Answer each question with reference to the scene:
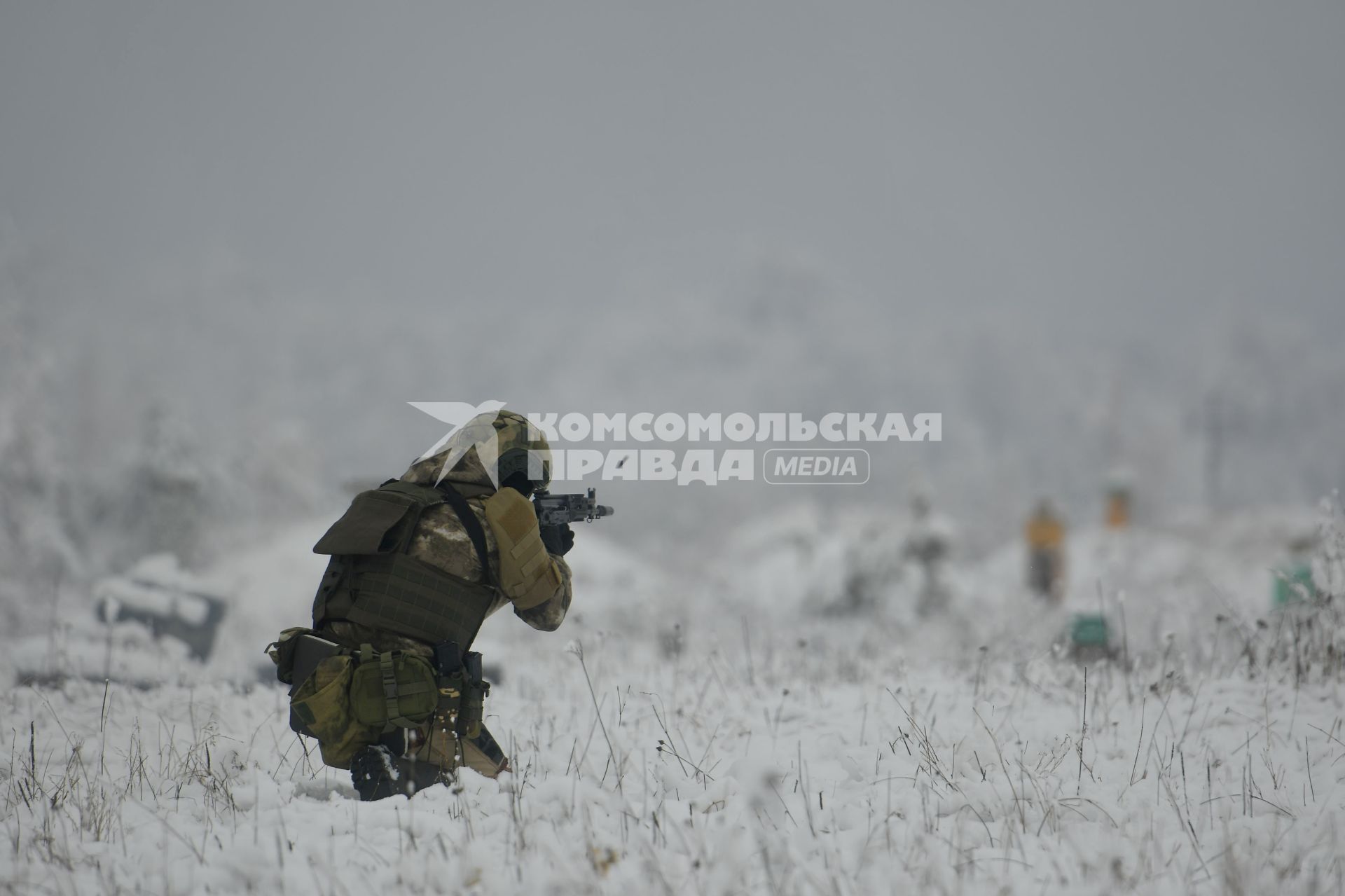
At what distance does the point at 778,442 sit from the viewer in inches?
2243

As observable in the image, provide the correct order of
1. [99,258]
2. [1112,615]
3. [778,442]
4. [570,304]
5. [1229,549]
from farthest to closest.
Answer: [570,304] → [99,258] → [778,442] → [1229,549] → [1112,615]

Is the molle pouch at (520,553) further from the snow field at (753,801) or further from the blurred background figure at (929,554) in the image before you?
the blurred background figure at (929,554)

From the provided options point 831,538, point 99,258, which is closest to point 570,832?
point 831,538

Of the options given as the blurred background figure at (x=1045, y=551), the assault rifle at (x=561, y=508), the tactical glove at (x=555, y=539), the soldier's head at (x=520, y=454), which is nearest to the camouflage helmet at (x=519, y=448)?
the soldier's head at (x=520, y=454)

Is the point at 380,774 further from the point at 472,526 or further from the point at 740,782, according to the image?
the point at 740,782

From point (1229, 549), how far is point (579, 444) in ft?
105

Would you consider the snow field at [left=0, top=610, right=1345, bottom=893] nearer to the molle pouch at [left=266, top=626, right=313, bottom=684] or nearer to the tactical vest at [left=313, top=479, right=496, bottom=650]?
the molle pouch at [left=266, top=626, right=313, bottom=684]

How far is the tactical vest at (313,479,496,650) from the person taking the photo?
12.4 ft

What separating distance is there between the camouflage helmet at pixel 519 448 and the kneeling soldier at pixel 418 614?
1 cm

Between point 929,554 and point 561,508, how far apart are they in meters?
15.8

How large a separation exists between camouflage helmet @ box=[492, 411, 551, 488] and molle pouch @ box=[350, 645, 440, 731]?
98cm

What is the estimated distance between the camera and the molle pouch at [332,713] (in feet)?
11.7

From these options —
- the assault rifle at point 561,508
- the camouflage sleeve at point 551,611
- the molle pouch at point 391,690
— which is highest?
the assault rifle at point 561,508

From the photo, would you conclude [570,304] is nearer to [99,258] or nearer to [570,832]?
[99,258]
